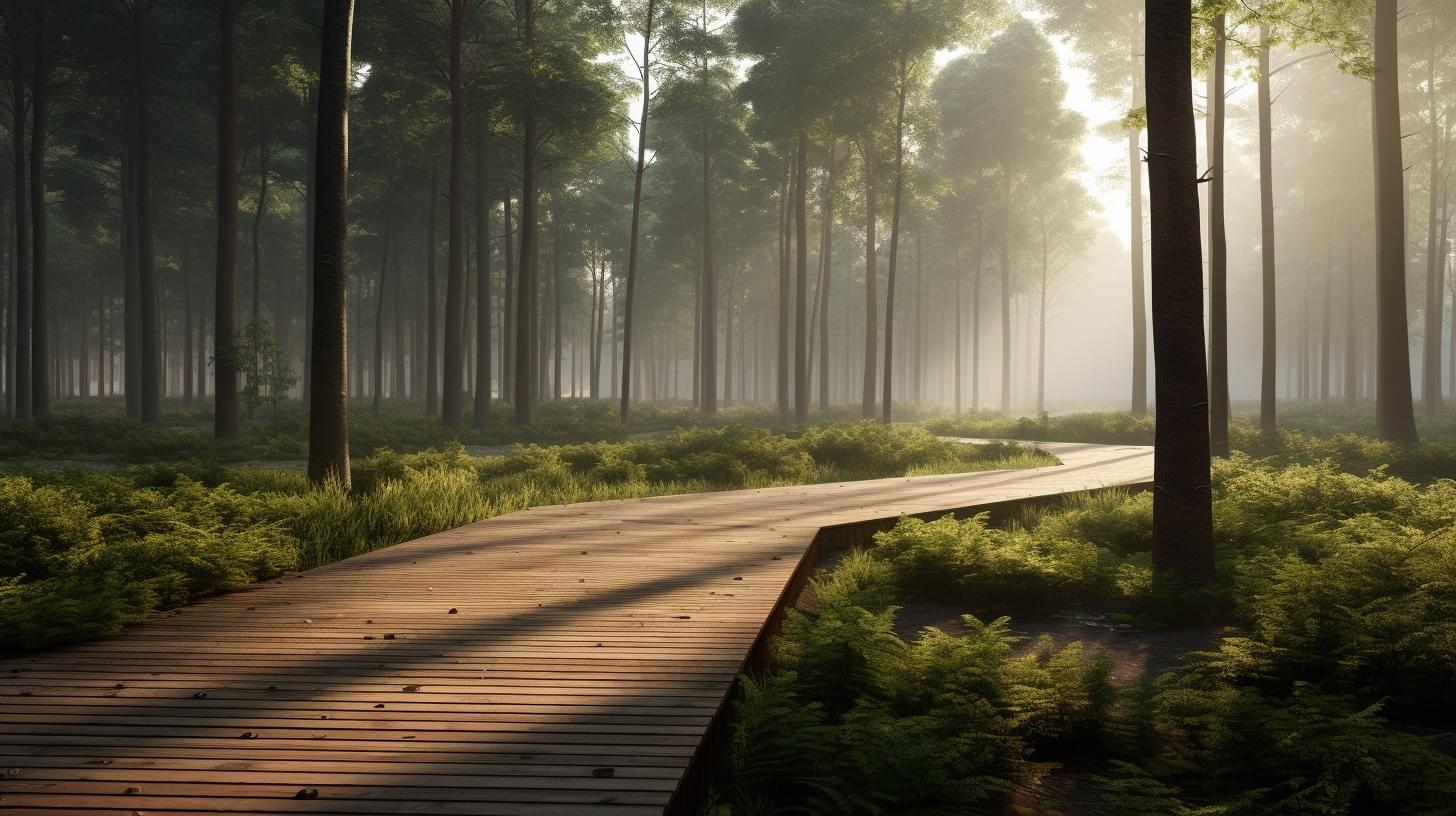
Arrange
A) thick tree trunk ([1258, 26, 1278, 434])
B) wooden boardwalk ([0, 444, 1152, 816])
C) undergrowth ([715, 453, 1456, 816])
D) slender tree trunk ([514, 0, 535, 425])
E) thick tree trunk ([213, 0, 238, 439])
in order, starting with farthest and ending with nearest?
slender tree trunk ([514, 0, 535, 425]) → thick tree trunk ([213, 0, 238, 439]) → thick tree trunk ([1258, 26, 1278, 434]) → undergrowth ([715, 453, 1456, 816]) → wooden boardwalk ([0, 444, 1152, 816])

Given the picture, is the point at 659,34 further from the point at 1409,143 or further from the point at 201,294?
the point at 201,294

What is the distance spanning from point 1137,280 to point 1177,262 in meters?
27.3

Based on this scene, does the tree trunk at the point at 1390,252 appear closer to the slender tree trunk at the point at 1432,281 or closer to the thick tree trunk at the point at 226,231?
the slender tree trunk at the point at 1432,281

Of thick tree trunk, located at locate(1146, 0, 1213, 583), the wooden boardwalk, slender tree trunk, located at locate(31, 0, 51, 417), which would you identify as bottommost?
the wooden boardwalk

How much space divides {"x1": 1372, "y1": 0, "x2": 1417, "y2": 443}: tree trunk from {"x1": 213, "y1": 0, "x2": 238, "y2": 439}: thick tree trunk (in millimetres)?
24796

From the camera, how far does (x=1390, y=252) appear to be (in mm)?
17750

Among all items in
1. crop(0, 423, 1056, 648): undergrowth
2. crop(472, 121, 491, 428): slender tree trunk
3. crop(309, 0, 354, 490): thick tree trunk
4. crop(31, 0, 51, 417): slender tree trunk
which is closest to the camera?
crop(0, 423, 1056, 648): undergrowth

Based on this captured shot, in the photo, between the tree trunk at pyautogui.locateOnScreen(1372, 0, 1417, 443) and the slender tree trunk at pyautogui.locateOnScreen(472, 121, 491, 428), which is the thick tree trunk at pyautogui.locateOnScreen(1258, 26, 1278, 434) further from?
the slender tree trunk at pyautogui.locateOnScreen(472, 121, 491, 428)

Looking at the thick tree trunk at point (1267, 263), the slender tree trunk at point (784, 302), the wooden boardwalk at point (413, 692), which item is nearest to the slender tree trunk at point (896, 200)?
the slender tree trunk at point (784, 302)

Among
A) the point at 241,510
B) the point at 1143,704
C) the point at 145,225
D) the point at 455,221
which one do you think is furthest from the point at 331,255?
the point at 145,225

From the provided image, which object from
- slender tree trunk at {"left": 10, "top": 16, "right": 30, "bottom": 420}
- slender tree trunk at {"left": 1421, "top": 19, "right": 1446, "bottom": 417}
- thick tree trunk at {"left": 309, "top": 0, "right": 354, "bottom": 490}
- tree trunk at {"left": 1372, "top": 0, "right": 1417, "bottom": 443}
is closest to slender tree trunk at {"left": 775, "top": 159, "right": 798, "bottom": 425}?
tree trunk at {"left": 1372, "top": 0, "right": 1417, "bottom": 443}

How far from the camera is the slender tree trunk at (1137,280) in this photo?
30484mm

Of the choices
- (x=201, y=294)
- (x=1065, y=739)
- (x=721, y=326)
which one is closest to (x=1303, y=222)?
(x=721, y=326)

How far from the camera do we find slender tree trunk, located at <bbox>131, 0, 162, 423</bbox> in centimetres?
2431
